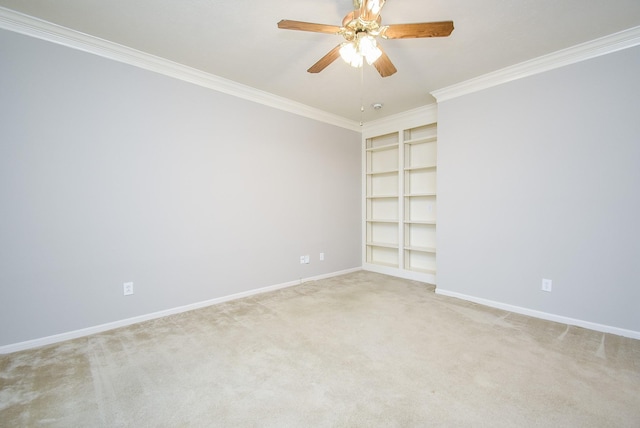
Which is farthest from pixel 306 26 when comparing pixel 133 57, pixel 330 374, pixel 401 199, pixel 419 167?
pixel 401 199

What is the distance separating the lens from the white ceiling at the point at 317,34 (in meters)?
1.97

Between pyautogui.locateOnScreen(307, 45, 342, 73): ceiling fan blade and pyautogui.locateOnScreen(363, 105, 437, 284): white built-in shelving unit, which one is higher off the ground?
pyautogui.locateOnScreen(307, 45, 342, 73): ceiling fan blade

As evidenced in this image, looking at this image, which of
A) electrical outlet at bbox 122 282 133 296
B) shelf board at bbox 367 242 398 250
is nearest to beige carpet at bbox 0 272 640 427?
electrical outlet at bbox 122 282 133 296

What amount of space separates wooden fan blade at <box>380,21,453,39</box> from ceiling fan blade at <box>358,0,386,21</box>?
0.37ft

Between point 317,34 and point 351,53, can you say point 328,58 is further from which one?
point 317,34

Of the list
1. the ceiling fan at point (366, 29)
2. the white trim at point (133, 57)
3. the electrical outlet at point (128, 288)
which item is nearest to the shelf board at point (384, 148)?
the white trim at point (133, 57)

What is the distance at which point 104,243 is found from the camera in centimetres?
244

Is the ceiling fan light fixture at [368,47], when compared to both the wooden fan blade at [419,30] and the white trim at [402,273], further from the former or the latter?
the white trim at [402,273]

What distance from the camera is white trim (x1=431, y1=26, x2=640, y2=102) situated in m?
2.29

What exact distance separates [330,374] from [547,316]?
2383 millimetres

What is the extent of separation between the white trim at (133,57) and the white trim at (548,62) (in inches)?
79.2

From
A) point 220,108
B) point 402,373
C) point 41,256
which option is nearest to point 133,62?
point 220,108

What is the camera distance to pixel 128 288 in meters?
2.56

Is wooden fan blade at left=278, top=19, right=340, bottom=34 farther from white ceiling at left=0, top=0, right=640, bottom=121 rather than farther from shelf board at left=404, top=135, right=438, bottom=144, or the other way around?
shelf board at left=404, top=135, right=438, bottom=144
